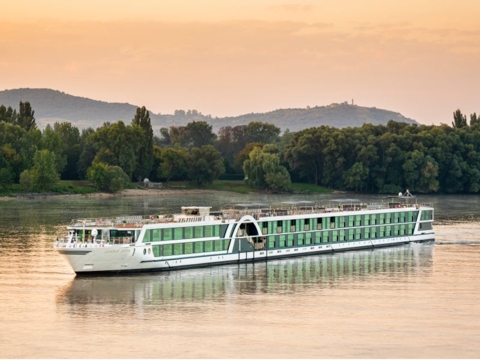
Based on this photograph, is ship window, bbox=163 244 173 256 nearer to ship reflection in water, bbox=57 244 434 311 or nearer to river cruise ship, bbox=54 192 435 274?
river cruise ship, bbox=54 192 435 274

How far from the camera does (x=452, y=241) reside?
3078 inches

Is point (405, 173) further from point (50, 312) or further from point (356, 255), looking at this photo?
point (50, 312)

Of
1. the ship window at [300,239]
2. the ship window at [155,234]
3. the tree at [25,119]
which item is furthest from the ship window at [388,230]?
the tree at [25,119]

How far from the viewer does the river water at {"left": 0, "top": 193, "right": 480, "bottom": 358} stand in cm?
3900

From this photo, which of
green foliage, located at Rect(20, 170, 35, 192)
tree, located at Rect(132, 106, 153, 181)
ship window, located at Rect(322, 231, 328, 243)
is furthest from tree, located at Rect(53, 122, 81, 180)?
ship window, located at Rect(322, 231, 328, 243)

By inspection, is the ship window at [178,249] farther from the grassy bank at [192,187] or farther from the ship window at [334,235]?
the grassy bank at [192,187]

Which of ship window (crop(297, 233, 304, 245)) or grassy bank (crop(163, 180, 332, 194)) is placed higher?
grassy bank (crop(163, 180, 332, 194))

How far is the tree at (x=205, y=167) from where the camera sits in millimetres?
166250

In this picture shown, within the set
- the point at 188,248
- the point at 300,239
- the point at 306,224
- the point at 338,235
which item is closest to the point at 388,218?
the point at 338,235

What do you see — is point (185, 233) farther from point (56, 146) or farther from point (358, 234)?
point (56, 146)

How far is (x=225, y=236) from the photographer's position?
2415 inches

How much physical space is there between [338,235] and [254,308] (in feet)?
81.1

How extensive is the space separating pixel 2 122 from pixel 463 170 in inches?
3136

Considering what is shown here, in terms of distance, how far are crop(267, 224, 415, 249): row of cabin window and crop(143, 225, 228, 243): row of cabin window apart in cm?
551
